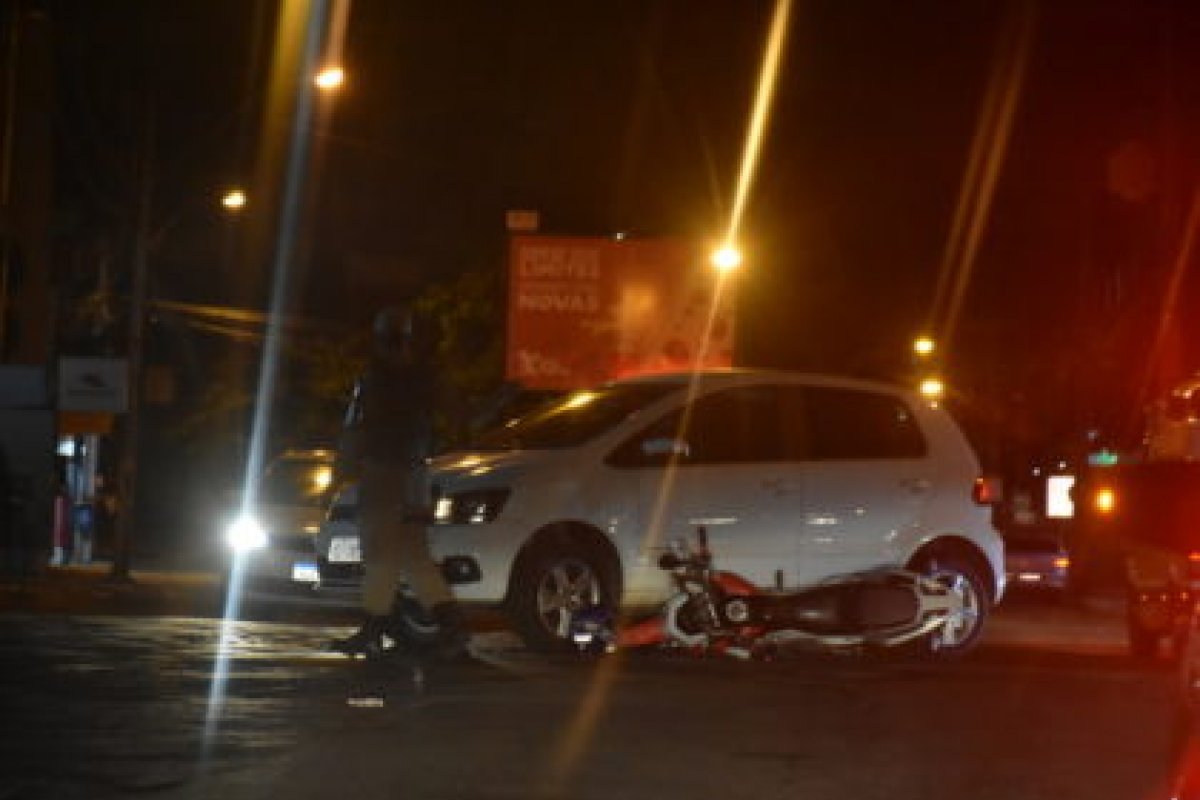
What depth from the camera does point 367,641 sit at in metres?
11.7

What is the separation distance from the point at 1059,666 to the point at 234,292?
35.1 metres

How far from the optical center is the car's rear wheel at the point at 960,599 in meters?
13.4

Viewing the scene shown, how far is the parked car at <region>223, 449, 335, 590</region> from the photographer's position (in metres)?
19.3

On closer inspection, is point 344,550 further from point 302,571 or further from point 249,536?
point 249,536

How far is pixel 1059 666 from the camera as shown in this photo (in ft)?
42.1

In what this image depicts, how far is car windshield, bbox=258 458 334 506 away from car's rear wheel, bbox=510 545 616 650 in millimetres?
6939

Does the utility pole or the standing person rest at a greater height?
the utility pole

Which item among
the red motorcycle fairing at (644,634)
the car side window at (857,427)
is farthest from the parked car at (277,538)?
the red motorcycle fairing at (644,634)

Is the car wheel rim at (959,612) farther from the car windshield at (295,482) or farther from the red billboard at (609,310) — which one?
the red billboard at (609,310)

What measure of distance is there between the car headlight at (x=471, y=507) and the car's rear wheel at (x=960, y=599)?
9.27 ft

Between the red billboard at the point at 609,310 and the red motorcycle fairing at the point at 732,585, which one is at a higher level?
the red billboard at the point at 609,310

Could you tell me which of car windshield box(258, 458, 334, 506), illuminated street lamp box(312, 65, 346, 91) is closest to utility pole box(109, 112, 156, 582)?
illuminated street lamp box(312, 65, 346, 91)

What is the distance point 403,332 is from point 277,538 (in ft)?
25.6

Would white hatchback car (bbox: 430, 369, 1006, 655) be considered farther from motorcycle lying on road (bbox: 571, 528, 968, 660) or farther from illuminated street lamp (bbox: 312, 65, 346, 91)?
illuminated street lamp (bbox: 312, 65, 346, 91)
